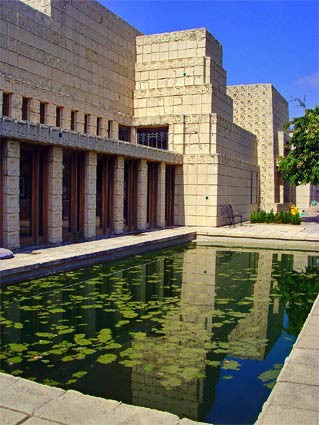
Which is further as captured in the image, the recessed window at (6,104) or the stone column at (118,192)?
the stone column at (118,192)

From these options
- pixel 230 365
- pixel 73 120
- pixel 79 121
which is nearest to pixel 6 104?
pixel 73 120

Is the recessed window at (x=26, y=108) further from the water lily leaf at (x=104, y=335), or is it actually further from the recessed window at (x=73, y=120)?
the water lily leaf at (x=104, y=335)

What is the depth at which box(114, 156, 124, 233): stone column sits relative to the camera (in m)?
17.2

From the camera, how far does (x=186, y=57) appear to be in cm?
2275

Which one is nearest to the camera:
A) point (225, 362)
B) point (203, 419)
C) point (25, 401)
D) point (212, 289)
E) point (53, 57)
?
point (25, 401)

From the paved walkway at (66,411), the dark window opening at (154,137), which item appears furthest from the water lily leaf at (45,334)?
the dark window opening at (154,137)

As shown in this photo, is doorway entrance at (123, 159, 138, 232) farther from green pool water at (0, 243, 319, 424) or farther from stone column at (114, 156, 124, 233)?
green pool water at (0, 243, 319, 424)

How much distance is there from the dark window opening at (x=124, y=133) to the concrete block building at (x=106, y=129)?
51 mm

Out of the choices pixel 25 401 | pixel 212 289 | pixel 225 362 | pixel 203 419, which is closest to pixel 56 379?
pixel 25 401

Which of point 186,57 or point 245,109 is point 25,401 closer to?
point 186,57

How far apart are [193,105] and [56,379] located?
19.2 metres

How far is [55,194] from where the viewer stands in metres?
13.8

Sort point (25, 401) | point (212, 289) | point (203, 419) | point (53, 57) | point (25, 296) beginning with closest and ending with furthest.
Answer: point (25, 401)
point (203, 419)
point (25, 296)
point (212, 289)
point (53, 57)

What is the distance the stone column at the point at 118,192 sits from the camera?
1719 cm
